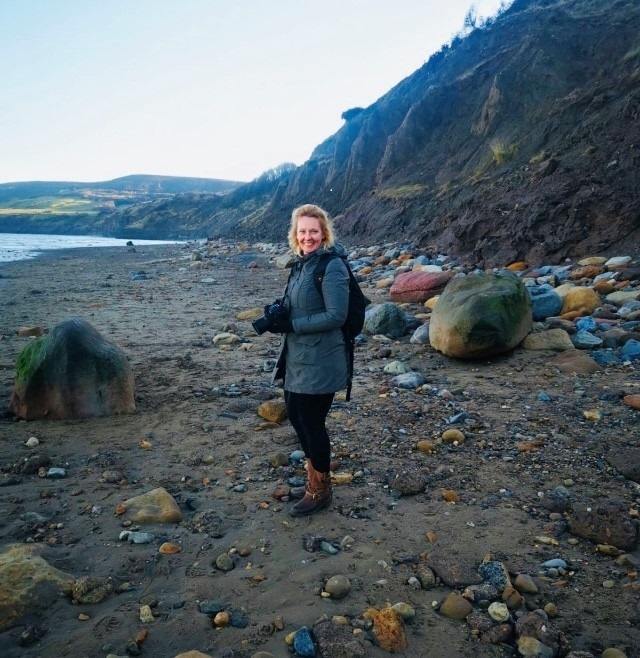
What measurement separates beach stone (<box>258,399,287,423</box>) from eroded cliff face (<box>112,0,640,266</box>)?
26.3 feet

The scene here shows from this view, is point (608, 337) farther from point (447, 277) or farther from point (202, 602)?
point (202, 602)

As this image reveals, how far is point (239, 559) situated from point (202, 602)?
36 centimetres

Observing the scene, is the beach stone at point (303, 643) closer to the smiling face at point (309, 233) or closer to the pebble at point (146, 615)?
the pebble at point (146, 615)

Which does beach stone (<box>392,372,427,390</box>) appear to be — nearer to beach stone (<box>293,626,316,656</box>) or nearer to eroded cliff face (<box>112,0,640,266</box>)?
beach stone (<box>293,626,316,656</box>)

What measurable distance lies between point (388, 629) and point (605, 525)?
4.91 feet

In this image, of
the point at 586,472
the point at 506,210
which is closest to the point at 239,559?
the point at 586,472

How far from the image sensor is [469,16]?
87.4ft

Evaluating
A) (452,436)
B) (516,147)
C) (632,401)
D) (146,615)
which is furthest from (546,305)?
(516,147)

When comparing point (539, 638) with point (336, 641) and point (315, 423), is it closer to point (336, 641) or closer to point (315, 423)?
point (336, 641)

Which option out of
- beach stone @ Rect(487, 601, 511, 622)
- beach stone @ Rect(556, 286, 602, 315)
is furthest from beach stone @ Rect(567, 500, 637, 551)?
beach stone @ Rect(556, 286, 602, 315)

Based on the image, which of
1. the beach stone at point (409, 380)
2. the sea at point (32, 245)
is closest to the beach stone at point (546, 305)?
the beach stone at point (409, 380)

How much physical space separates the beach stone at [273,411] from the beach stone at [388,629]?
2.40m

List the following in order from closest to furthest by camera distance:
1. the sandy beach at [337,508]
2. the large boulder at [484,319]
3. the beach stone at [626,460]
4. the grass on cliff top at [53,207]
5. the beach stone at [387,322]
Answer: the sandy beach at [337,508] → the beach stone at [626,460] → the large boulder at [484,319] → the beach stone at [387,322] → the grass on cliff top at [53,207]

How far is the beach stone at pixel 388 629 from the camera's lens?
1.98 metres
